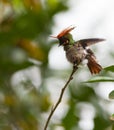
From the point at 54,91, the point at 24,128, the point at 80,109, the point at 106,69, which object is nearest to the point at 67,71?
the point at 54,91

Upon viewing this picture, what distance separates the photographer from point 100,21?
157 inches

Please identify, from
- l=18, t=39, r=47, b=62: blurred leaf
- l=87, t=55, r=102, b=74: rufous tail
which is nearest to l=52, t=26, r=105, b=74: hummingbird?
l=87, t=55, r=102, b=74: rufous tail

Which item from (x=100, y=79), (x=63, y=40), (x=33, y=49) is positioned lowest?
(x=100, y=79)

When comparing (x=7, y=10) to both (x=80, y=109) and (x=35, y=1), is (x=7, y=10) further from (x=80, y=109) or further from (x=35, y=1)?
(x=80, y=109)

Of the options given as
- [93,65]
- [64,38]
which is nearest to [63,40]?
[64,38]

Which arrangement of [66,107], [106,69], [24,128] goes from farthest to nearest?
[66,107], [24,128], [106,69]

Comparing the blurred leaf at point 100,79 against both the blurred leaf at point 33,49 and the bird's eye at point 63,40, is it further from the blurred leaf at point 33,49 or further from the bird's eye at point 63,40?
the blurred leaf at point 33,49

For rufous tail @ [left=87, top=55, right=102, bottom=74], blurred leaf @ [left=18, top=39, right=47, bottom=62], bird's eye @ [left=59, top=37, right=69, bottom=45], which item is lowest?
rufous tail @ [left=87, top=55, right=102, bottom=74]

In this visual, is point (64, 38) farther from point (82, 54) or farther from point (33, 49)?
point (33, 49)

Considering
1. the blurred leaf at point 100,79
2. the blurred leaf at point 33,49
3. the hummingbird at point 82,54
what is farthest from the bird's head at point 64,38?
the blurred leaf at point 33,49

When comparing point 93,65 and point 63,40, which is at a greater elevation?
point 63,40

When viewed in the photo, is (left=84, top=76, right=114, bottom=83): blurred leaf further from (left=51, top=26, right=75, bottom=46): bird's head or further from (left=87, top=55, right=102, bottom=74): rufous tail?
(left=51, top=26, right=75, bottom=46): bird's head

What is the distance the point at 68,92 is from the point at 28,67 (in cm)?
30

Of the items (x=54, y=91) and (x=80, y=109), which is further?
(x=54, y=91)
